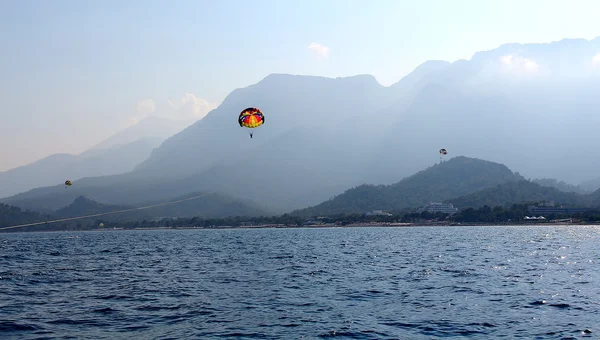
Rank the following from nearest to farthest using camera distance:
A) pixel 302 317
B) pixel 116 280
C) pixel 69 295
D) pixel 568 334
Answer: pixel 568 334
pixel 302 317
pixel 69 295
pixel 116 280

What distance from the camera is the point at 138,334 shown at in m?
32.0

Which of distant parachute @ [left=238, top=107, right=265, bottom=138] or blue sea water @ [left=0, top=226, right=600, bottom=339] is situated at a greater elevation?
distant parachute @ [left=238, top=107, right=265, bottom=138]

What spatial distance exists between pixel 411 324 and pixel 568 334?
882 centimetres

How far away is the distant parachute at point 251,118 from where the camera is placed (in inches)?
3691

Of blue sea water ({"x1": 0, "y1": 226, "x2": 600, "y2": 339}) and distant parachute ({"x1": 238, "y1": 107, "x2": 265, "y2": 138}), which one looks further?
distant parachute ({"x1": 238, "y1": 107, "x2": 265, "y2": 138})

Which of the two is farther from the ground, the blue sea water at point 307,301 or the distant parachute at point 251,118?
the distant parachute at point 251,118

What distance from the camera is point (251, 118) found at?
95.0 metres

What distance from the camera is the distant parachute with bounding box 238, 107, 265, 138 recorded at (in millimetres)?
93762

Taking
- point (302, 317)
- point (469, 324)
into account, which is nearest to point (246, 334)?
point (302, 317)

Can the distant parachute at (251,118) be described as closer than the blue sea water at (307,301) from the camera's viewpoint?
No

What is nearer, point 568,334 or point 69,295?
point 568,334

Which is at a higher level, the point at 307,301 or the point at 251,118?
the point at 251,118

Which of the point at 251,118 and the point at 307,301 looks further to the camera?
the point at 251,118

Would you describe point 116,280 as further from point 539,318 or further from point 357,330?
point 539,318
